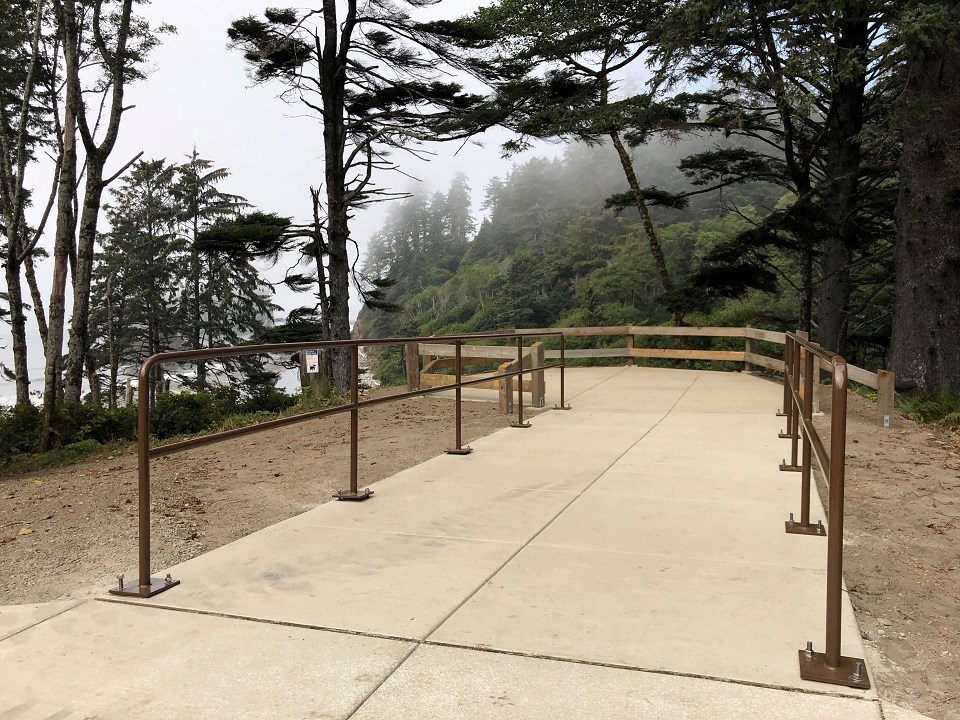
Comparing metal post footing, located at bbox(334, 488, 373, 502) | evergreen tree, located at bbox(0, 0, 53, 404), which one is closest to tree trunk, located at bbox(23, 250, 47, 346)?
evergreen tree, located at bbox(0, 0, 53, 404)

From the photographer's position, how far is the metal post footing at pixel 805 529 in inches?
177

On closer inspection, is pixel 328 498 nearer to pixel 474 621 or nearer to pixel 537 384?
pixel 474 621

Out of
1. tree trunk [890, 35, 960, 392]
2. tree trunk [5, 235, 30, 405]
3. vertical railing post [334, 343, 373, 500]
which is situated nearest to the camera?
vertical railing post [334, 343, 373, 500]

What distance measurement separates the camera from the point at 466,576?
12.2ft

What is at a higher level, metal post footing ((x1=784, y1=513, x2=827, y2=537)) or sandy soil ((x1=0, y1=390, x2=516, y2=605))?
metal post footing ((x1=784, y1=513, x2=827, y2=537))

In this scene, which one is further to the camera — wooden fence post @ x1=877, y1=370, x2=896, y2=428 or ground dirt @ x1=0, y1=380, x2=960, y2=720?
wooden fence post @ x1=877, y1=370, x2=896, y2=428

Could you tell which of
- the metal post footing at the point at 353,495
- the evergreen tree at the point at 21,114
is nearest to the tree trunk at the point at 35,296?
the evergreen tree at the point at 21,114

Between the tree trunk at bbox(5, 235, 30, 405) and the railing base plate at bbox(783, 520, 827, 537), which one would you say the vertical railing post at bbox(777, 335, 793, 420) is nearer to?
the railing base plate at bbox(783, 520, 827, 537)

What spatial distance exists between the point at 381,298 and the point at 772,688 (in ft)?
64.1

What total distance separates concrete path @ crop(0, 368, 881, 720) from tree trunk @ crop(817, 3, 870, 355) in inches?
457

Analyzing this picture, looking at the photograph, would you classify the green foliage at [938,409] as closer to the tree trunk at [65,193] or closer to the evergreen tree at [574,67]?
the evergreen tree at [574,67]

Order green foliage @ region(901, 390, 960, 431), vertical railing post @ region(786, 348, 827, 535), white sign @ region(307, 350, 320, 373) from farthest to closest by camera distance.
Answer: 1. white sign @ region(307, 350, 320, 373)
2. green foliage @ region(901, 390, 960, 431)
3. vertical railing post @ region(786, 348, 827, 535)

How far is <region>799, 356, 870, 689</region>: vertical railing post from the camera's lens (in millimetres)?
2650

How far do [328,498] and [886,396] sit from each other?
278 inches
